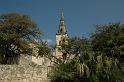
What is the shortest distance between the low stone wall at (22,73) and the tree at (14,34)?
873 centimetres

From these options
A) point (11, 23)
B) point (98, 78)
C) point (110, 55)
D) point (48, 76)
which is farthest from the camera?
point (11, 23)

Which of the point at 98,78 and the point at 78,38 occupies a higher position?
the point at 78,38

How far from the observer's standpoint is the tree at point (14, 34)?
41.9 m

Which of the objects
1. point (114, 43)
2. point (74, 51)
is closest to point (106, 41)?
point (114, 43)

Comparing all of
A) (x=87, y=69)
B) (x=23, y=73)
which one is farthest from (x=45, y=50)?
(x=87, y=69)

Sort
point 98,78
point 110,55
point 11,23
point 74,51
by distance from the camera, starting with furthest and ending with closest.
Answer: point 11,23, point 74,51, point 110,55, point 98,78

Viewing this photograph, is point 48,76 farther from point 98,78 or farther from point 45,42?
point 45,42

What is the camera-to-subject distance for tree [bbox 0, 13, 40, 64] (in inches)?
1651

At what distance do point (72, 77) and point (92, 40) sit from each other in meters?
7.96

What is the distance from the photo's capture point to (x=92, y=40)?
126 ft

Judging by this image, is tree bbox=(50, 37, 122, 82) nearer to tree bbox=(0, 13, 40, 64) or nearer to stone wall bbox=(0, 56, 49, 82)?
stone wall bbox=(0, 56, 49, 82)

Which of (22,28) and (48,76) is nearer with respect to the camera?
(48,76)

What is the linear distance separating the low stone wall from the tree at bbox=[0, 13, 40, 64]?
8.73 meters

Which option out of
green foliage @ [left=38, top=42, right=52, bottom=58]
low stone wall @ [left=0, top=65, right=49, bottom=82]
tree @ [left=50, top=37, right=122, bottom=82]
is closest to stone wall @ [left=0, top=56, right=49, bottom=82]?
low stone wall @ [left=0, top=65, right=49, bottom=82]
